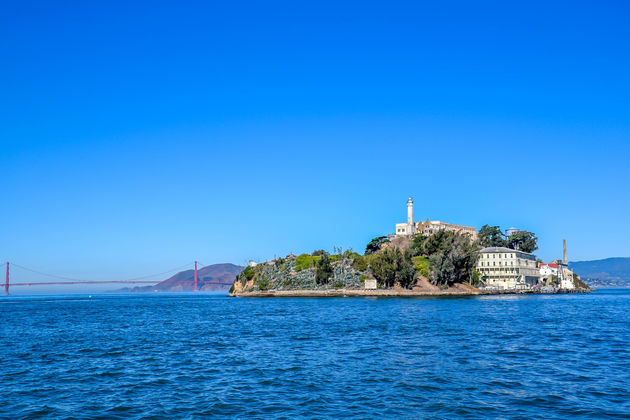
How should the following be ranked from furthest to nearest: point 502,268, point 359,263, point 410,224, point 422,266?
point 410,224, point 502,268, point 359,263, point 422,266

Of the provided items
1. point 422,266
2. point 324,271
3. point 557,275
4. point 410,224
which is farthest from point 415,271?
point 557,275

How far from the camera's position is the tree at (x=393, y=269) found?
5172 inches

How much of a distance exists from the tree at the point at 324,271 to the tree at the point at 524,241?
273 feet

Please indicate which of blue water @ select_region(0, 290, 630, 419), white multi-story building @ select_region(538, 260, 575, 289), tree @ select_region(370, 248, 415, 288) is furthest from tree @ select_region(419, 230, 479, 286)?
blue water @ select_region(0, 290, 630, 419)

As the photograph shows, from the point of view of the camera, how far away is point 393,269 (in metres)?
132

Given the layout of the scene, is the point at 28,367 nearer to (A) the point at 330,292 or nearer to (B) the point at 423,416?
(B) the point at 423,416

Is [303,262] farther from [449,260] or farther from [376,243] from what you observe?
[449,260]

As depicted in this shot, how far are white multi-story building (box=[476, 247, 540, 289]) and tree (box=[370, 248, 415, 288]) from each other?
119 ft

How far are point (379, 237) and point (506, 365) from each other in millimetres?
151156

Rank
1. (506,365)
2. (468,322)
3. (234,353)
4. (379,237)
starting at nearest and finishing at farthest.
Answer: (506,365)
(234,353)
(468,322)
(379,237)

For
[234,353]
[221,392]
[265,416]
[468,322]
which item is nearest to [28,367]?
[234,353]

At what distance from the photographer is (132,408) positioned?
20.1 m

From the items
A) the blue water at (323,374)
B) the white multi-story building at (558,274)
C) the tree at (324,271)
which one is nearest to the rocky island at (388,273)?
the tree at (324,271)

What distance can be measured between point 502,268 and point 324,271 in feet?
187
